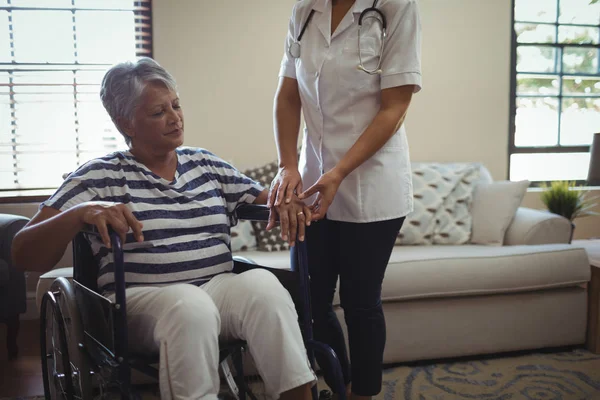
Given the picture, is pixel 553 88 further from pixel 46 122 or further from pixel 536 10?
pixel 46 122

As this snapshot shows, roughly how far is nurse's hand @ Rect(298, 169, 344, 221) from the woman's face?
408 mm

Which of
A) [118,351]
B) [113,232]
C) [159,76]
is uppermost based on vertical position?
[159,76]

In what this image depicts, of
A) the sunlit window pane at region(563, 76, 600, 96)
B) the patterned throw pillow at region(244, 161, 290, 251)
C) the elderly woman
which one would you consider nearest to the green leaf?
the sunlit window pane at region(563, 76, 600, 96)

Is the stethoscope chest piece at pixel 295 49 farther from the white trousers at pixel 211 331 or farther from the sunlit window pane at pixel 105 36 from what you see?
the sunlit window pane at pixel 105 36

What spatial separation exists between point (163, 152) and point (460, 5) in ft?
8.44

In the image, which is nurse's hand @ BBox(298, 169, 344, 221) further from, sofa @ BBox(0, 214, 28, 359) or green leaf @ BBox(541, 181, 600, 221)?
green leaf @ BBox(541, 181, 600, 221)

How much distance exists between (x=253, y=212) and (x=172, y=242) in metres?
0.26

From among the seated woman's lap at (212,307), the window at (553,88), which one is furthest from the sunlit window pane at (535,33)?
the seated woman's lap at (212,307)

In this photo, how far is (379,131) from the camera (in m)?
1.44

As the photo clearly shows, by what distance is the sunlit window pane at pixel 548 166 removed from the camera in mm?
3801

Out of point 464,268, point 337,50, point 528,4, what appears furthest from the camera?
point 528,4

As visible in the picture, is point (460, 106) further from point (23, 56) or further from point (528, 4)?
point (23, 56)

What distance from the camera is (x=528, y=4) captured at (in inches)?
145

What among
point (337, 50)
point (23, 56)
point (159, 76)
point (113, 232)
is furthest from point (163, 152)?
point (23, 56)
